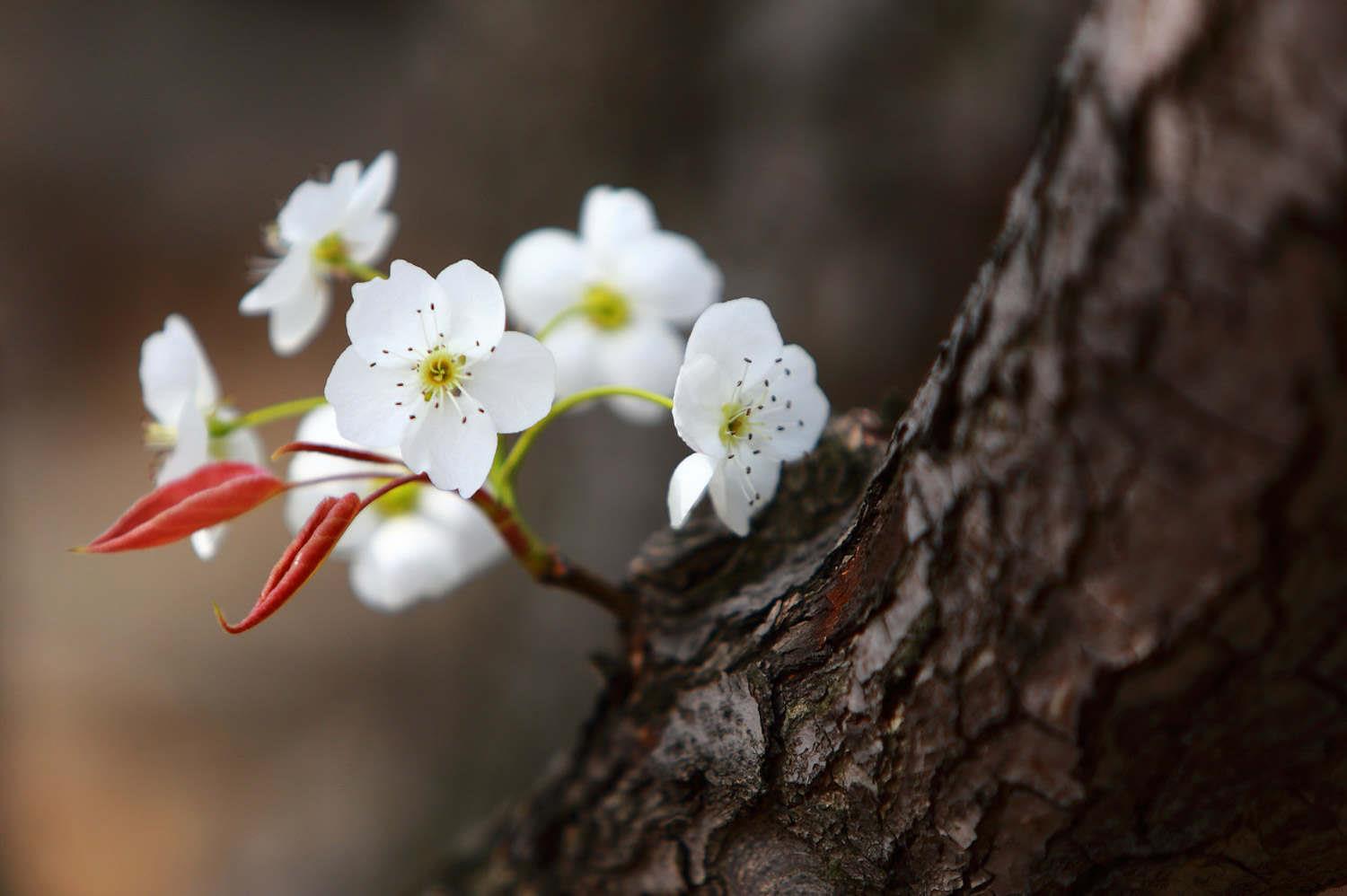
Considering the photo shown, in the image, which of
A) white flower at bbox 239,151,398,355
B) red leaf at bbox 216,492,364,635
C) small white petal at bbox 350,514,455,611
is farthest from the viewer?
small white petal at bbox 350,514,455,611

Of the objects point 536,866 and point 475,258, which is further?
point 475,258

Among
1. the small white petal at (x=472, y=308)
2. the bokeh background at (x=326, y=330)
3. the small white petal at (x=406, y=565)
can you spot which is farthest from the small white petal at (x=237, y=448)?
the bokeh background at (x=326, y=330)

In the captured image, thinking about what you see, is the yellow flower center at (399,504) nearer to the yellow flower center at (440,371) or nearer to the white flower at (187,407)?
the white flower at (187,407)

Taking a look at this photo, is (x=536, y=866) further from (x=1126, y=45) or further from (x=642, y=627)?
(x=1126, y=45)

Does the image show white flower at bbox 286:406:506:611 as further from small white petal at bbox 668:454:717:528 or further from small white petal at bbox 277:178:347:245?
small white petal at bbox 668:454:717:528

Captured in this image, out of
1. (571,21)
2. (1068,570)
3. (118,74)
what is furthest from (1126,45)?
(118,74)

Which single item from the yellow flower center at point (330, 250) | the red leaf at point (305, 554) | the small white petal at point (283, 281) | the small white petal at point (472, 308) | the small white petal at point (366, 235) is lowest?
the red leaf at point (305, 554)

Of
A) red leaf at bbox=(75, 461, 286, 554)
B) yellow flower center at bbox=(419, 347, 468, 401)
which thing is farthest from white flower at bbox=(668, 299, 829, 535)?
red leaf at bbox=(75, 461, 286, 554)

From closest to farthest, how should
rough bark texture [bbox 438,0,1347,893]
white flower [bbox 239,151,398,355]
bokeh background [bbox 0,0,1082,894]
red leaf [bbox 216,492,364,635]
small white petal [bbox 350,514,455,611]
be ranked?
rough bark texture [bbox 438,0,1347,893], red leaf [bbox 216,492,364,635], white flower [bbox 239,151,398,355], small white petal [bbox 350,514,455,611], bokeh background [bbox 0,0,1082,894]
